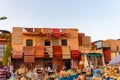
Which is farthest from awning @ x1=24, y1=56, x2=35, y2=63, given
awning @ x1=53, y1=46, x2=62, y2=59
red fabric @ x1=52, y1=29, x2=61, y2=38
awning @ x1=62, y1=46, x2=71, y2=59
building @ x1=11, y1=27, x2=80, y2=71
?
red fabric @ x1=52, y1=29, x2=61, y2=38

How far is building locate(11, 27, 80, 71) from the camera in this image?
116 feet

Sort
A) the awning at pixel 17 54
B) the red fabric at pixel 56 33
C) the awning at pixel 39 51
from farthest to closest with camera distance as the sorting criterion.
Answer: the red fabric at pixel 56 33, the awning at pixel 39 51, the awning at pixel 17 54

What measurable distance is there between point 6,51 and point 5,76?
16247 mm

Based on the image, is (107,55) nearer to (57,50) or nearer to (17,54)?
(57,50)

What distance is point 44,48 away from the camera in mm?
35969

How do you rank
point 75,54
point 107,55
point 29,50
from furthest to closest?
1. point 107,55
2. point 75,54
3. point 29,50

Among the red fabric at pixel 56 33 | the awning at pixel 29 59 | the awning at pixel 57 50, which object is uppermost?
the red fabric at pixel 56 33

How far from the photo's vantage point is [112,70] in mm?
16625

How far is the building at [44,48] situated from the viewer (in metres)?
35.4

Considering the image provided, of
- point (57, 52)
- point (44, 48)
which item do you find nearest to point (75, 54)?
point (57, 52)

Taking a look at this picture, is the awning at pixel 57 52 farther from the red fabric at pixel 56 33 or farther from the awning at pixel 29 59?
the awning at pixel 29 59

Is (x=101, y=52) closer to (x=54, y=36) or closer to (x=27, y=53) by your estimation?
(x=54, y=36)

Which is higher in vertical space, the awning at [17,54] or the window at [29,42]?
the window at [29,42]

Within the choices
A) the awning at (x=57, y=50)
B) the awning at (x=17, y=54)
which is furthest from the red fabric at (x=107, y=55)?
the awning at (x=17, y=54)
